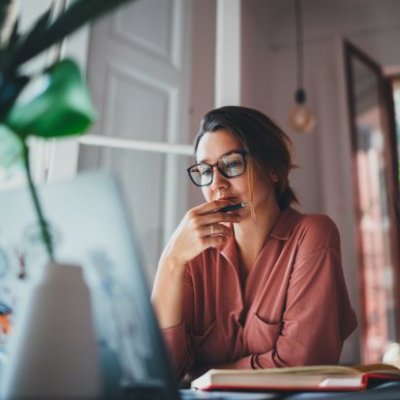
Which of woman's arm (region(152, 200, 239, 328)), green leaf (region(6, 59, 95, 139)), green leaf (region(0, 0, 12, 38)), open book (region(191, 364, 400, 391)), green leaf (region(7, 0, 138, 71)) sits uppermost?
green leaf (region(0, 0, 12, 38))

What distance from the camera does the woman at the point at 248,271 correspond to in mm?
793

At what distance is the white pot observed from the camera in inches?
11.6

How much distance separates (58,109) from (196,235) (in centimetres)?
52

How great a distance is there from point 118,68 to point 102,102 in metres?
0.14

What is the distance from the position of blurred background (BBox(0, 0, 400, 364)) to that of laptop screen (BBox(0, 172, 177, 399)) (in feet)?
2.79

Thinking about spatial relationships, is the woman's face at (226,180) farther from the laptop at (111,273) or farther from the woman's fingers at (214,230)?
the laptop at (111,273)

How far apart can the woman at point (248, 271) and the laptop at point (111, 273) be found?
46 cm

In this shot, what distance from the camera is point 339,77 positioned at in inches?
124

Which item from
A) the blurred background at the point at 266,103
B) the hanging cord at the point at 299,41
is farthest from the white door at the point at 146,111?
the hanging cord at the point at 299,41

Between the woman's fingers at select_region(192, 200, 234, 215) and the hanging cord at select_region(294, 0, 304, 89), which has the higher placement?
the hanging cord at select_region(294, 0, 304, 89)

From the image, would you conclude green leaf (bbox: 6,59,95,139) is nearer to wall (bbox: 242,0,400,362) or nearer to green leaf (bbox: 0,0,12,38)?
green leaf (bbox: 0,0,12,38)

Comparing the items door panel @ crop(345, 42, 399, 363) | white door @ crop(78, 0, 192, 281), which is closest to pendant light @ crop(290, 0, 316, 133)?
door panel @ crop(345, 42, 399, 363)

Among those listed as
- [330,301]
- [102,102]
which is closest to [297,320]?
[330,301]

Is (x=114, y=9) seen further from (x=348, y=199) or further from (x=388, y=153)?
(x=388, y=153)
